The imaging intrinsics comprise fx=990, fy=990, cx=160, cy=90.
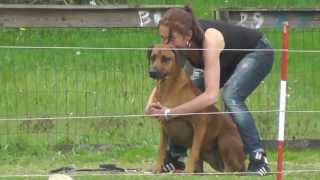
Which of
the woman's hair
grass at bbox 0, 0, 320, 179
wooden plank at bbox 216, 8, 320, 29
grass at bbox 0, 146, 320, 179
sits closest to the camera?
the woman's hair

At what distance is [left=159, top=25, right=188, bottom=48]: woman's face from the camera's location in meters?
7.42

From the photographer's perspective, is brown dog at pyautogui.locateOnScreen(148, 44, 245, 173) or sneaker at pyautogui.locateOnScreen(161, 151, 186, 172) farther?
sneaker at pyautogui.locateOnScreen(161, 151, 186, 172)

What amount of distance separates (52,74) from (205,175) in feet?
11.1

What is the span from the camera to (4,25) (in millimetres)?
9414

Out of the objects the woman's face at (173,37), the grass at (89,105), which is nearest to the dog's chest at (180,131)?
the woman's face at (173,37)

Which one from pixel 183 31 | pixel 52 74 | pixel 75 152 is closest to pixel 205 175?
pixel 183 31

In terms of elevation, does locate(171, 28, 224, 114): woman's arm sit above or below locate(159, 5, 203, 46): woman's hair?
below

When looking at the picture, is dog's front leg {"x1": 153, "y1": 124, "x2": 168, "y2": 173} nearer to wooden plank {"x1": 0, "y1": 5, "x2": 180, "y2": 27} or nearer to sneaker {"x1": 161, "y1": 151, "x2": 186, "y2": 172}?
sneaker {"x1": 161, "y1": 151, "x2": 186, "y2": 172}

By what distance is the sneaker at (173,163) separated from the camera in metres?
7.88

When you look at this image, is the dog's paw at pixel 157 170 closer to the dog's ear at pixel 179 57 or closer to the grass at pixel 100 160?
the grass at pixel 100 160

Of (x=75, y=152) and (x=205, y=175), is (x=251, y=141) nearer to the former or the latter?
(x=205, y=175)

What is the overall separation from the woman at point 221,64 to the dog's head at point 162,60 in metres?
0.08

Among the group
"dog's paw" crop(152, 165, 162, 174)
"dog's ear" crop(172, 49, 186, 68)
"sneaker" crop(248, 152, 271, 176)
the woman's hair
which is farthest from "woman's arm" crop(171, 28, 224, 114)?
"sneaker" crop(248, 152, 271, 176)

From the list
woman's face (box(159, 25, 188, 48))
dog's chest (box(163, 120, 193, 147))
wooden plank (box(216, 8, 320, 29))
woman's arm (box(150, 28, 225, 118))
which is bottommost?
dog's chest (box(163, 120, 193, 147))
